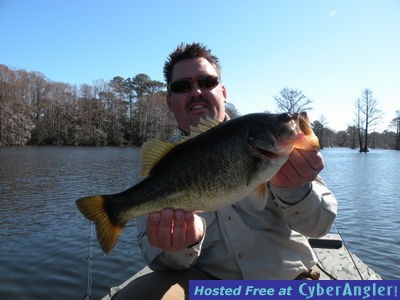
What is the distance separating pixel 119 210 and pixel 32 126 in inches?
3014

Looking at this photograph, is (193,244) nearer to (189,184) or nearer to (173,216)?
(173,216)

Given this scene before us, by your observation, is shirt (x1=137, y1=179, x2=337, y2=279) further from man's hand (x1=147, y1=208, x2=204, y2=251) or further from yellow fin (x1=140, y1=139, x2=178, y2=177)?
yellow fin (x1=140, y1=139, x2=178, y2=177)

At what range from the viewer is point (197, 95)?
413 cm

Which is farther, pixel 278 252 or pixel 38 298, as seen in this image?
pixel 38 298

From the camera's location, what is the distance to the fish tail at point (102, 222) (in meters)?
2.81

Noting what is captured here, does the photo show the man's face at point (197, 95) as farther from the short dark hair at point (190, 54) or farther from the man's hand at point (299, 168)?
the man's hand at point (299, 168)

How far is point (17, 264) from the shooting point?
29.8 feet

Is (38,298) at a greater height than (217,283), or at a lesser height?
lesser

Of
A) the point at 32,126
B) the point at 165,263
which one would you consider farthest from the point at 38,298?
the point at 32,126

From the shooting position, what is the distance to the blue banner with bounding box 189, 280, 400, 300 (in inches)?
103

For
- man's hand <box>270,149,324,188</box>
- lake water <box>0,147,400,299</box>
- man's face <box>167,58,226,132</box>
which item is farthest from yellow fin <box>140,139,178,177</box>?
lake water <box>0,147,400,299</box>

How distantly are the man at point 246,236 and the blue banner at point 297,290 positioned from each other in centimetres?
42

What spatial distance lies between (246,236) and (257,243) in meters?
0.12

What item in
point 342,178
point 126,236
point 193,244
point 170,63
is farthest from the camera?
point 342,178
